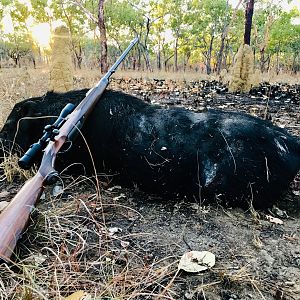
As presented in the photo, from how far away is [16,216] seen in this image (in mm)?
1769

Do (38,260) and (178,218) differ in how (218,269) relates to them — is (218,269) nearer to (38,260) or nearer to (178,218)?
(178,218)

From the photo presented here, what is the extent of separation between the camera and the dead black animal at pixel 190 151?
2693 mm

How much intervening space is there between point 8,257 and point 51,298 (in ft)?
0.95

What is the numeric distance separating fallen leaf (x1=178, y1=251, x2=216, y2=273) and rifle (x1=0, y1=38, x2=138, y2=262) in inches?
36.1

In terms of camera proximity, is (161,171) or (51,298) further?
(161,171)

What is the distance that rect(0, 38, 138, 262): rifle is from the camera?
1.68 metres

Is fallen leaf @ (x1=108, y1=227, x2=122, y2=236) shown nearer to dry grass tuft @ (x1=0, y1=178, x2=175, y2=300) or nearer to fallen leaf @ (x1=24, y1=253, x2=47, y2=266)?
dry grass tuft @ (x1=0, y1=178, x2=175, y2=300)

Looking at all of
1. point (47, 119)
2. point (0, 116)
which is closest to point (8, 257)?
point (47, 119)

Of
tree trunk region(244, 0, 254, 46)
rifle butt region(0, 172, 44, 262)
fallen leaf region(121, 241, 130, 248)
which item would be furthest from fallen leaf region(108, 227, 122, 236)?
tree trunk region(244, 0, 254, 46)

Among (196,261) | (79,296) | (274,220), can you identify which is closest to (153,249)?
(196,261)

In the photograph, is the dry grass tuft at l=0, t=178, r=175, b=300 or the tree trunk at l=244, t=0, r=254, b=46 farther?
the tree trunk at l=244, t=0, r=254, b=46

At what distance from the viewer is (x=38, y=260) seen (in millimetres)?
1925

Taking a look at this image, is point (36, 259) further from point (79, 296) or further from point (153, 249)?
point (153, 249)

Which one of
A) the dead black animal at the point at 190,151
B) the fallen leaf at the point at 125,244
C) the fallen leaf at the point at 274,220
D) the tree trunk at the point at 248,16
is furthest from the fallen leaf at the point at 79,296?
the tree trunk at the point at 248,16
